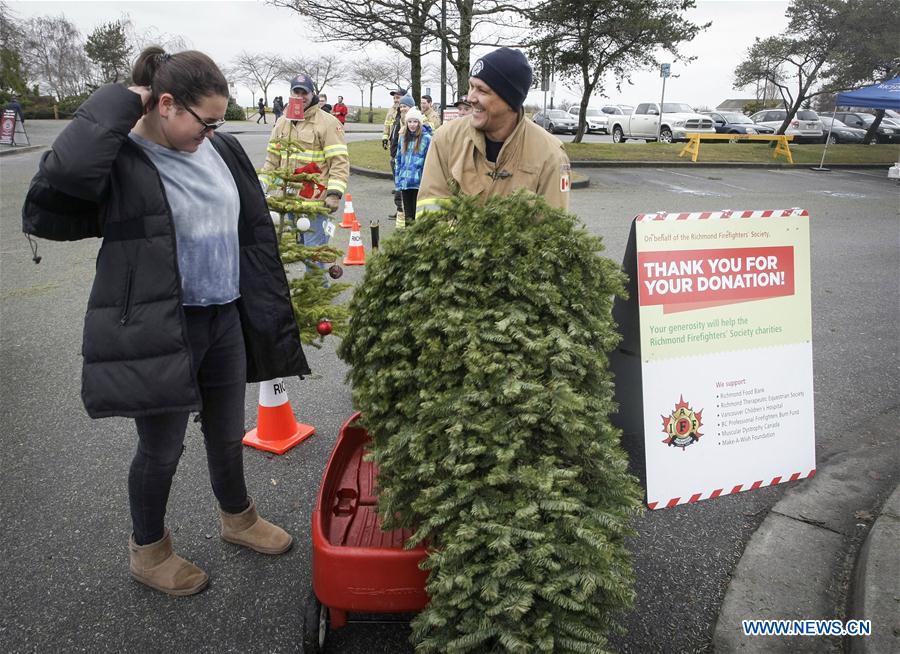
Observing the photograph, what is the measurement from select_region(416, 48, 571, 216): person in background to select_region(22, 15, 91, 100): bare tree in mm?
54697

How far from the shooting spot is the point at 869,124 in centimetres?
3088

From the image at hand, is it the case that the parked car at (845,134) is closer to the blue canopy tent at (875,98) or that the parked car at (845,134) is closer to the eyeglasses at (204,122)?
the blue canopy tent at (875,98)

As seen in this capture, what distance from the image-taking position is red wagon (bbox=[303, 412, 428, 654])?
1.87m

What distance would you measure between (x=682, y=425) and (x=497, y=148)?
5.22ft

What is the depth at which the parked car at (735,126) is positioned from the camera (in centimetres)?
2959

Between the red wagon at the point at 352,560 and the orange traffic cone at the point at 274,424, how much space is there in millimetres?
1052

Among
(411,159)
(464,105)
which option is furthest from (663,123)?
(411,159)

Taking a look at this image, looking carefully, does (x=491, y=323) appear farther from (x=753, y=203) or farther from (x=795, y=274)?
(x=753, y=203)

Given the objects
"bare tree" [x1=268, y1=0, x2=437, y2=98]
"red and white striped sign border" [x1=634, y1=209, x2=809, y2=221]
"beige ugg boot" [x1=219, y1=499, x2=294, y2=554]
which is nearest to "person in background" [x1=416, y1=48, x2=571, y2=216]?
"red and white striped sign border" [x1=634, y1=209, x2=809, y2=221]

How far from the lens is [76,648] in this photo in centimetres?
222

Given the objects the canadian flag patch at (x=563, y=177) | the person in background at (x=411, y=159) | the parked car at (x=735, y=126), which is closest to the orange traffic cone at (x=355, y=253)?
the person in background at (x=411, y=159)

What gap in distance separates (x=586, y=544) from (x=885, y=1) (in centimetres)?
3094

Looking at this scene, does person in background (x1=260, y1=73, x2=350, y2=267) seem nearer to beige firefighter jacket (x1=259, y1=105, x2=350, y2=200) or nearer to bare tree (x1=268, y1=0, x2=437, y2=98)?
beige firefighter jacket (x1=259, y1=105, x2=350, y2=200)

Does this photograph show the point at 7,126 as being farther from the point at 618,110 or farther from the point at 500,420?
the point at 618,110
